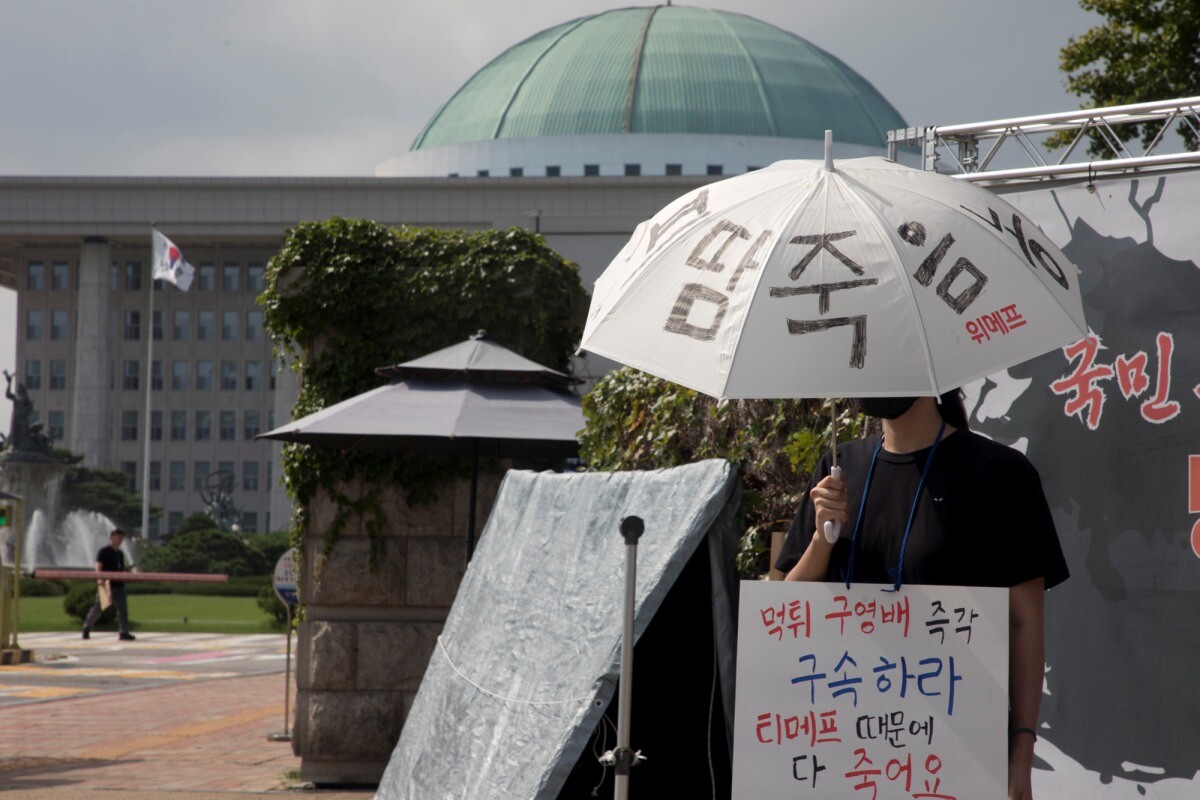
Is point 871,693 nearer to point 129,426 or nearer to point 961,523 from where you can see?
point 961,523

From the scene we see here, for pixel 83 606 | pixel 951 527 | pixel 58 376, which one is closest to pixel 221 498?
pixel 58 376

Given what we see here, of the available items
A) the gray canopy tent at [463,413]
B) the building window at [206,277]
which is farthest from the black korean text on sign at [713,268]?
the building window at [206,277]

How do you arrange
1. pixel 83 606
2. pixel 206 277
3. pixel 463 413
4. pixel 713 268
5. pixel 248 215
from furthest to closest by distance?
pixel 206 277 < pixel 248 215 < pixel 83 606 < pixel 463 413 < pixel 713 268

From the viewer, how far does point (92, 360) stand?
85812 millimetres

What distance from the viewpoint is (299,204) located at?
77000mm

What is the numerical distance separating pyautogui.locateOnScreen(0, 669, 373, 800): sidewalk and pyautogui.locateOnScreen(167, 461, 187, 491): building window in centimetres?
7913

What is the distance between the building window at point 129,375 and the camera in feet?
307

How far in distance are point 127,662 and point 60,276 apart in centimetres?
7652

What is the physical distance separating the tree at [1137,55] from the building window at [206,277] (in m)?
80.6

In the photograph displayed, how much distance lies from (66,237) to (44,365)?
1293 cm

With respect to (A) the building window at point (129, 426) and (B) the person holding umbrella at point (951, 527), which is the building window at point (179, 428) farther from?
(B) the person holding umbrella at point (951, 527)

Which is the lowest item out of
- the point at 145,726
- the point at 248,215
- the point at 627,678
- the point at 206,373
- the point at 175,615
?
the point at 175,615

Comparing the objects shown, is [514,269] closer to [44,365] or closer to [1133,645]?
[1133,645]

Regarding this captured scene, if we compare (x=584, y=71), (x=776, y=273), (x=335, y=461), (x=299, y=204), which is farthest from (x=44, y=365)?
(x=776, y=273)
